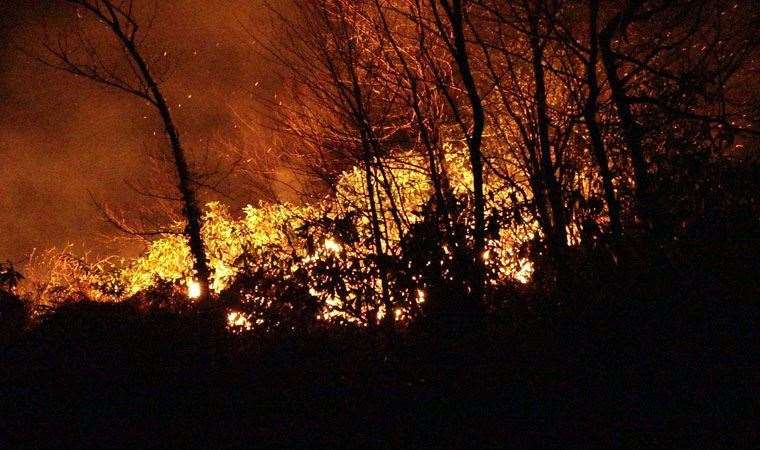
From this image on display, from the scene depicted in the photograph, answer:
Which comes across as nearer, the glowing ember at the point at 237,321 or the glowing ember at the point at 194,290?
the glowing ember at the point at 237,321

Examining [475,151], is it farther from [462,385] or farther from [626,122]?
[462,385]

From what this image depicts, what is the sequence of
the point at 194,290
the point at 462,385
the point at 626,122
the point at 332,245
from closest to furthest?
the point at 462,385
the point at 626,122
the point at 332,245
the point at 194,290

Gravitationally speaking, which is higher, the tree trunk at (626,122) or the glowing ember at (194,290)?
the tree trunk at (626,122)

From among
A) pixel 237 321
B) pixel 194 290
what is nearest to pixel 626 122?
pixel 237 321

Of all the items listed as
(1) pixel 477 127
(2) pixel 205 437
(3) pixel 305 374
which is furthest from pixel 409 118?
(2) pixel 205 437

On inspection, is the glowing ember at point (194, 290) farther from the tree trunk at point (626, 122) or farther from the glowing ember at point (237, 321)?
the tree trunk at point (626, 122)

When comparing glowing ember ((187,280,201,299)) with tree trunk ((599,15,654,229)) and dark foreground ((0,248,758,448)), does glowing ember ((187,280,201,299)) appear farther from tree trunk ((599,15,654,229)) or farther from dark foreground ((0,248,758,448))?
tree trunk ((599,15,654,229))

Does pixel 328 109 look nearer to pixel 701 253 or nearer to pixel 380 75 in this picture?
pixel 380 75

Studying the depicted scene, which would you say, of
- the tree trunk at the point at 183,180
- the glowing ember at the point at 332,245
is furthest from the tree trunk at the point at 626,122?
the tree trunk at the point at 183,180

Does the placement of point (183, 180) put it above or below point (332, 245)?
above

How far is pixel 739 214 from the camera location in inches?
187

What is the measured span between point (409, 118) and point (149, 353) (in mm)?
4587

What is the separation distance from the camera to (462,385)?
13.8 ft

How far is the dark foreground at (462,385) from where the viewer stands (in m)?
3.64
